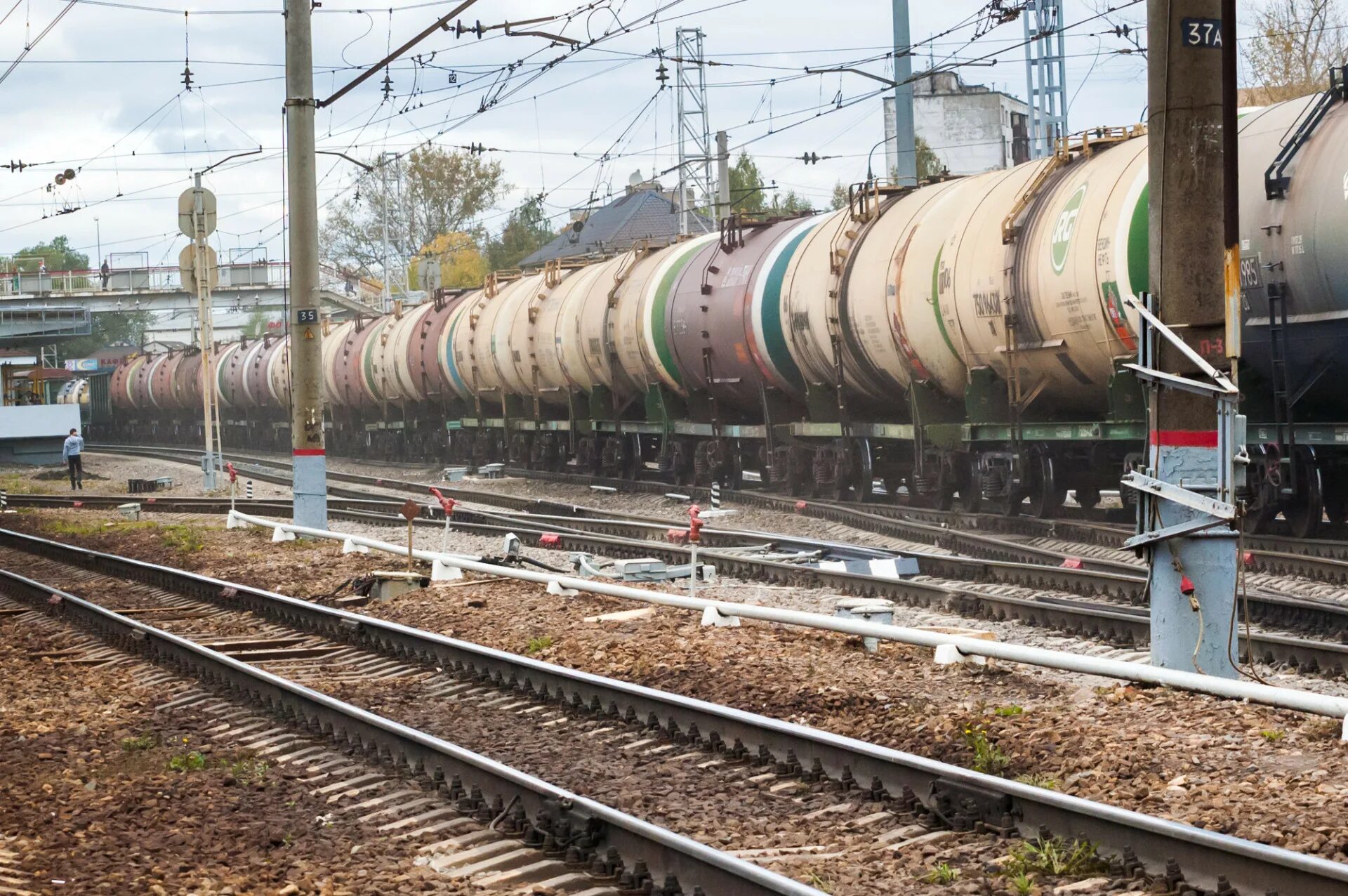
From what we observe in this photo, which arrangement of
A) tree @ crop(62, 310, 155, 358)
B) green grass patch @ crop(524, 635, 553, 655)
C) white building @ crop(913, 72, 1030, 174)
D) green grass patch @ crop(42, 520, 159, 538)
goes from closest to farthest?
green grass patch @ crop(524, 635, 553, 655)
green grass patch @ crop(42, 520, 159, 538)
white building @ crop(913, 72, 1030, 174)
tree @ crop(62, 310, 155, 358)

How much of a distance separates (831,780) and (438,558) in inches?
325

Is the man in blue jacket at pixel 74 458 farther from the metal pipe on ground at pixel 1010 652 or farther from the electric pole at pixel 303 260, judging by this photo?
the metal pipe on ground at pixel 1010 652

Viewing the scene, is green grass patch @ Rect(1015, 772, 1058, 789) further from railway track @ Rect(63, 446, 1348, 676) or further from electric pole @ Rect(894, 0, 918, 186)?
electric pole @ Rect(894, 0, 918, 186)

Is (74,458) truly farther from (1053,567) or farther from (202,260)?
(1053,567)

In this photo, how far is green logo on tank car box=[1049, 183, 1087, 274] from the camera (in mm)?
14469

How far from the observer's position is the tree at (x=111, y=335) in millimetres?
98875

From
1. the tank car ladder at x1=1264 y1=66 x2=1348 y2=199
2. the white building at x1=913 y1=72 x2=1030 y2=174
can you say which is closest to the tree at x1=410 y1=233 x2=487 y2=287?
the white building at x1=913 y1=72 x2=1030 y2=174

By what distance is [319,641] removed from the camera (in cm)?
1097

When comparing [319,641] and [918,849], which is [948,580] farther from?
[918,849]

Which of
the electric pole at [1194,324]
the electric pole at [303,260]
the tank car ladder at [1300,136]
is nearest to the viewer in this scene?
the electric pole at [1194,324]

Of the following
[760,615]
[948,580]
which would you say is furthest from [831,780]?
[948,580]

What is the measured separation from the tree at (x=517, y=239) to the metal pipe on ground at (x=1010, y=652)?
79.8 metres

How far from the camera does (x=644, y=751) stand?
7.04 metres

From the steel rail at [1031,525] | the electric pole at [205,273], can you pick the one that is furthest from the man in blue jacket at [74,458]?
the steel rail at [1031,525]
